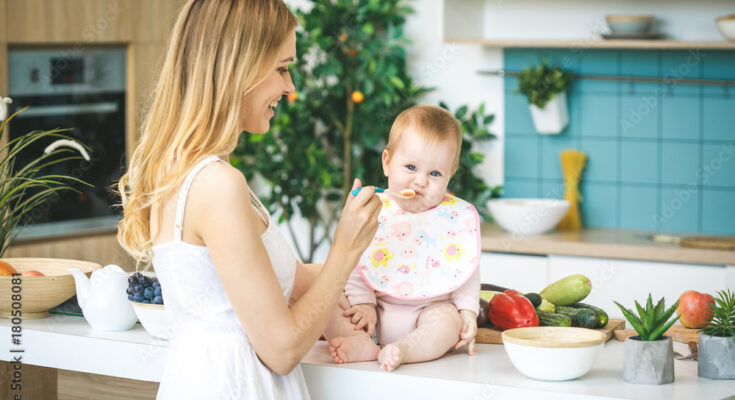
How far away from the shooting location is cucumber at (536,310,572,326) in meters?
1.82

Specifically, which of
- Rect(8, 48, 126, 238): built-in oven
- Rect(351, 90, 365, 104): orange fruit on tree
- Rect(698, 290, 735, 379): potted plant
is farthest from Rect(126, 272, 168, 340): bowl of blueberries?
Rect(351, 90, 365, 104): orange fruit on tree

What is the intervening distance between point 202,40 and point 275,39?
0.12 meters

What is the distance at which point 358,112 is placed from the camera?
3900 millimetres

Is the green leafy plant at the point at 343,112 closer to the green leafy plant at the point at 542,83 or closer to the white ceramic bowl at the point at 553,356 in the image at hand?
the green leafy plant at the point at 542,83

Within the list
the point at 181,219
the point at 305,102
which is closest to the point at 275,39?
the point at 181,219

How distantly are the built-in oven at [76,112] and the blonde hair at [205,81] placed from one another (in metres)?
1.96

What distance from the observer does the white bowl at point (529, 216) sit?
3.52 meters

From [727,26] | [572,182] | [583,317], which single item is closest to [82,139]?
[572,182]

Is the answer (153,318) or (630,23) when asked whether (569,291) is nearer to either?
(153,318)

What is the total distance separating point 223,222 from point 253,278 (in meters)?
0.10

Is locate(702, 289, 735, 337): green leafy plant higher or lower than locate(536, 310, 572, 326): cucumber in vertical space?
higher

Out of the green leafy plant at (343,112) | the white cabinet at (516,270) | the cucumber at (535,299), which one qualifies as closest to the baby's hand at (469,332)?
the cucumber at (535,299)

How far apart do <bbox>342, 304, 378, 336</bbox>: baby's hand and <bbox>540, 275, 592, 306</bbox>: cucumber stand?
46cm

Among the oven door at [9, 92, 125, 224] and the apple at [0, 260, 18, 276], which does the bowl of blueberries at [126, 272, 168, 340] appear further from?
the oven door at [9, 92, 125, 224]
